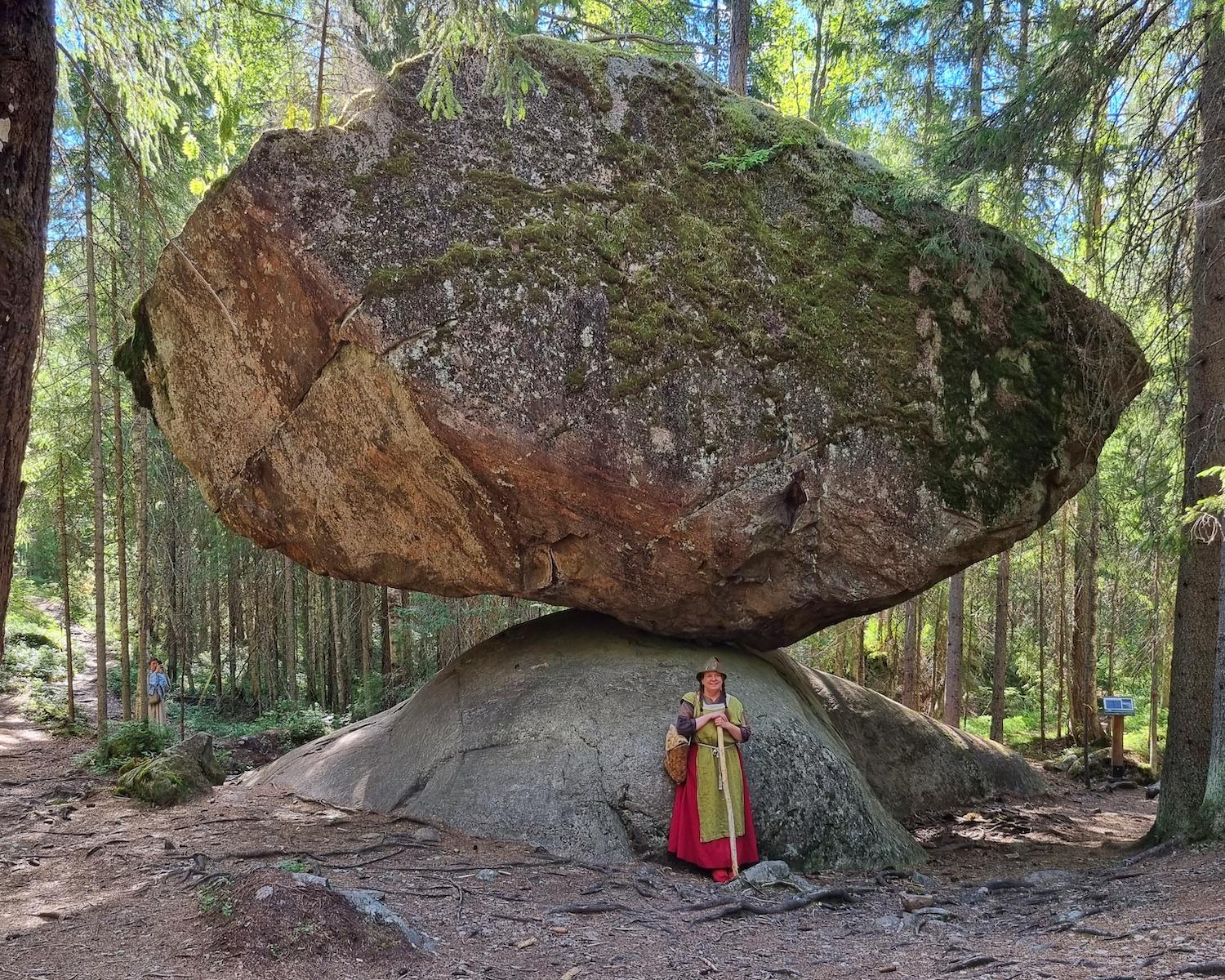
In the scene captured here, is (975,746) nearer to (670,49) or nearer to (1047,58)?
(1047,58)

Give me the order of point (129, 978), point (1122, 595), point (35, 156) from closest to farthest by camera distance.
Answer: point (35, 156)
point (129, 978)
point (1122, 595)

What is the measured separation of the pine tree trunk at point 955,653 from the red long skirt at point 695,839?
6.83 m

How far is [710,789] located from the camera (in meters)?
7.00

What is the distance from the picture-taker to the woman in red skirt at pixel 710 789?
6922 mm

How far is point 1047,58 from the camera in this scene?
8109 millimetres

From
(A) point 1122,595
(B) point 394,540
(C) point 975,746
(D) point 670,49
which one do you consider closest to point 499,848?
(B) point 394,540

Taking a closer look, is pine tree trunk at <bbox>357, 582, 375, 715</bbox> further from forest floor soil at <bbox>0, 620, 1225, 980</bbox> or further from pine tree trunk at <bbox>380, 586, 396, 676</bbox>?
forest floor soil at <bbox>0, 620, 1225, 980</bbox>

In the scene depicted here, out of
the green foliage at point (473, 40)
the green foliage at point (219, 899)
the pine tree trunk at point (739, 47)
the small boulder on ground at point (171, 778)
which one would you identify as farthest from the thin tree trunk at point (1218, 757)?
the pine tree trunk at point (739, 47)

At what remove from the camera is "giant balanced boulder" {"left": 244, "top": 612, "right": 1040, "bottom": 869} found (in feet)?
24.3

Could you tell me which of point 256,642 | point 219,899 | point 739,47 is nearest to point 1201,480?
point 219,899

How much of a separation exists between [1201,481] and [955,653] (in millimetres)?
5696

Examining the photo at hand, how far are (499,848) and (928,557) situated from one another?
14.3 feet

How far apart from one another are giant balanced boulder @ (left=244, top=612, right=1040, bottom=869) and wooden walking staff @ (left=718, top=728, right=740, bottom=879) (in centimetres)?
55

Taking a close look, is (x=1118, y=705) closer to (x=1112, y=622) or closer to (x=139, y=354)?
(x=1112, y=622)
